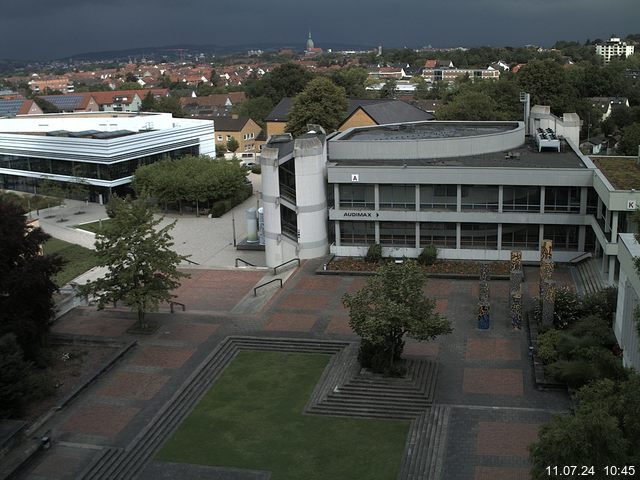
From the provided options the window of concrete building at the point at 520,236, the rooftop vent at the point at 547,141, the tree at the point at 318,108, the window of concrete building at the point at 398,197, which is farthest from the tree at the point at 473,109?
the window of concrete building at the point at 520,236

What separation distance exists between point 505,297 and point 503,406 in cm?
1097

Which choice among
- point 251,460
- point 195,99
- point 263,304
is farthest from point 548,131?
point 195,99

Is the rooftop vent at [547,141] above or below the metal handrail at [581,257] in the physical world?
above

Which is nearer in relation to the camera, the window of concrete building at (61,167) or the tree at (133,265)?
the tree at (133,265)

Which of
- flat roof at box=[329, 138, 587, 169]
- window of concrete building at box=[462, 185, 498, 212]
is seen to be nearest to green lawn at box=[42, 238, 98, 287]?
flat roof at box=[329, 138, 587, 169]

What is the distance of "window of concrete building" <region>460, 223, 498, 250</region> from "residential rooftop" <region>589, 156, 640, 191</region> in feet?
21.2

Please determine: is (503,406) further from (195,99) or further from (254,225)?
(195,99)

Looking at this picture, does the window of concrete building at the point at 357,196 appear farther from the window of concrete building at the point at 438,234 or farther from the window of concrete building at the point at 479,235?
the window of concrete building at the point at 479,235

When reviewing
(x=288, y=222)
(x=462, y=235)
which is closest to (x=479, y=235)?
(x=462, y=235)

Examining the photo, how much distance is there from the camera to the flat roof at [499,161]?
41.0 metres

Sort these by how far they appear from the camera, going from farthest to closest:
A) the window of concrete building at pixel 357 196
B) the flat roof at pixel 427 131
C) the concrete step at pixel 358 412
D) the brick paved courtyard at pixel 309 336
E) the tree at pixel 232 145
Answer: the tree at pixel 232 145
the flat roof at pixel 427 131
the window of concrete building at pixel 357 196
the concrete step at pixel 358 412
the brick paved courtyard at pixel 309 336

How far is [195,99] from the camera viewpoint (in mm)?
152750

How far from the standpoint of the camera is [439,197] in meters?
40.3

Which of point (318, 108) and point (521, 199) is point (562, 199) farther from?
point (318, 108)
